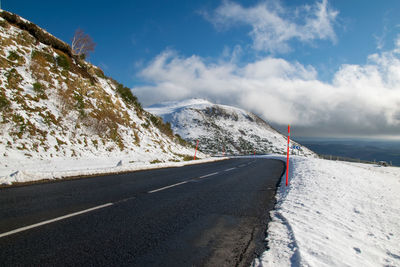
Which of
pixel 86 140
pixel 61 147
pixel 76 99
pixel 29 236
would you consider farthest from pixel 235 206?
pixel 76 99

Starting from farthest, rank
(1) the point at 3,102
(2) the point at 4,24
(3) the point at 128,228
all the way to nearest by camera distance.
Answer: (2) the point at 4,24 < (1) the point at 3,102 < (3) the point at 128,228

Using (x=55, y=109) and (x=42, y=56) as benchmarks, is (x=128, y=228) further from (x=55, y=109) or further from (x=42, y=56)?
(x=42, y=56)

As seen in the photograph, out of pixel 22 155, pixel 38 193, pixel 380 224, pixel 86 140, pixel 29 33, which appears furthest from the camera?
pixel 29 33

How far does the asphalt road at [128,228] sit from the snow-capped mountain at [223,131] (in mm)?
57833

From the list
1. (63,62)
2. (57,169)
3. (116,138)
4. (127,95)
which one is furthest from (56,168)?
(127,95)

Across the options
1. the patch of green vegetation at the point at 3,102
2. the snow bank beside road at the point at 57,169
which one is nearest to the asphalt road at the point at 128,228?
the snow bank beside road at the point at 57,169

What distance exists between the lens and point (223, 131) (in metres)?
90.4

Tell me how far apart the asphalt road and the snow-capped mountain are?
5783cm

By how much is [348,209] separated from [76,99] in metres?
17.0

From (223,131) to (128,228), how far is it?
87.4 metres

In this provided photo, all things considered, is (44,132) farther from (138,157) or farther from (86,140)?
(138,157)

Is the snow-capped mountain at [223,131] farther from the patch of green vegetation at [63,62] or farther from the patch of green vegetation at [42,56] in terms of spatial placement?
the patch of green vegetation at [42,56]

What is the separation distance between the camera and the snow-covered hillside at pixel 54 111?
36.7ft

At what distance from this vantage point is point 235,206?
18.2 feet
